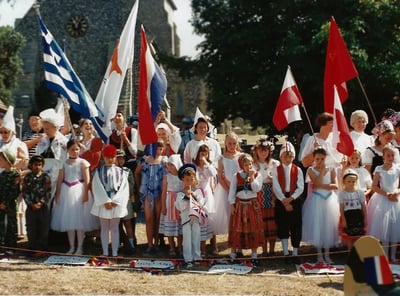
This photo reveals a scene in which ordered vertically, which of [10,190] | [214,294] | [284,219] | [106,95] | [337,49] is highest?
[337,49]

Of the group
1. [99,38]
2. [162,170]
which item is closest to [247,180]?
[162,170]

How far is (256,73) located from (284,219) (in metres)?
13.0

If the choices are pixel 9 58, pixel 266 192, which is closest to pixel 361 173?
pixel 266 192

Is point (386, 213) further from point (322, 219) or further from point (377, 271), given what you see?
point (377, 271)

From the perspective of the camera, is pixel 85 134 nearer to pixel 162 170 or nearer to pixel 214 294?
pixel 162 170

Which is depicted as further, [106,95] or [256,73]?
[256,73]

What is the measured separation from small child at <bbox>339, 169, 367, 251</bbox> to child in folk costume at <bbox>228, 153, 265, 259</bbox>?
1.04 m

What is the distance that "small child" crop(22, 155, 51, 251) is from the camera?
7094 mm

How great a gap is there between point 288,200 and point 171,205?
157 centimetres

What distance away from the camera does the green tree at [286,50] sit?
1684 cm

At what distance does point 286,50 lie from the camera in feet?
55.0

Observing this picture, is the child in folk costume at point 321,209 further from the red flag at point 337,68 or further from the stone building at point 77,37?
the stone building at point 77,37

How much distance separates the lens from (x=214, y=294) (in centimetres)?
540

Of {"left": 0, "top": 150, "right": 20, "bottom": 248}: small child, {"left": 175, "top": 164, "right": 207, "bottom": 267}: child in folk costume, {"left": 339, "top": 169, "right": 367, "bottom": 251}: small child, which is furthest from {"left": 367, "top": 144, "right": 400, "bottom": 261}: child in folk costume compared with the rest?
{"left": 0, "top": 150, "right": 20, "bottom": 248}: small child
